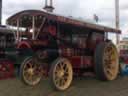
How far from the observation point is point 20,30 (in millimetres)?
10414

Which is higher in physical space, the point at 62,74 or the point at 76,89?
the point at 62,74

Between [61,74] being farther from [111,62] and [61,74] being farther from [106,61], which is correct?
[111,62]

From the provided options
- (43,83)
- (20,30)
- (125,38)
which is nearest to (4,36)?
(20,30)

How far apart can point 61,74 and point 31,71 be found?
1.27m

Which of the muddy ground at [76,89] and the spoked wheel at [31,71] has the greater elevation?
the spoked wheel at [31,71]

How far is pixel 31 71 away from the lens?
987cm

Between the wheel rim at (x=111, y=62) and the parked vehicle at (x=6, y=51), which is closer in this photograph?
the wheel rim at (x=111, y=62)

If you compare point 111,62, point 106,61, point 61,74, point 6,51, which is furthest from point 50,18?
point 6,51

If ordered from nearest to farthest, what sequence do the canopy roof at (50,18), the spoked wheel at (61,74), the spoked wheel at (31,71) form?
the spoked wheel at (61,74) < the canopy roof at (50,18) < the spoked wheel at (31,71)

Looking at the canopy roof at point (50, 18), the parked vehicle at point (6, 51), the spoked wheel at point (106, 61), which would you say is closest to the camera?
the canopy roof at point (50, 18)

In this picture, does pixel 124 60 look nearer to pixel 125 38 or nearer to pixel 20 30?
pixel 20 30

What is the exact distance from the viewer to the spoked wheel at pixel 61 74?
28.3 ft

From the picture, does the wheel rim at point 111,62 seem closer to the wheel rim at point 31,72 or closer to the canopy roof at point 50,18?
the canopy roof at point 50,18

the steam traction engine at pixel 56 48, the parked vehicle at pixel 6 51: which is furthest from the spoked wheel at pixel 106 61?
the parked vehicle at pixel 6 51
